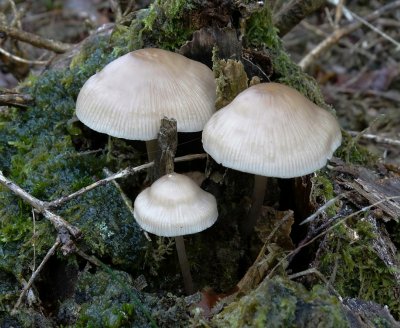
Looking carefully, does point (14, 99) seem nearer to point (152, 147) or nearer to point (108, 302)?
point (152, 147)

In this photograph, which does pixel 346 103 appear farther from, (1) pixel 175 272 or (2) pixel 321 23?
(1) pixel 175 272

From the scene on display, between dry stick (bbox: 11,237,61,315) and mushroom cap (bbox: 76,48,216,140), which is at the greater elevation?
mushroom cap (bbox: 76,48,216,140)

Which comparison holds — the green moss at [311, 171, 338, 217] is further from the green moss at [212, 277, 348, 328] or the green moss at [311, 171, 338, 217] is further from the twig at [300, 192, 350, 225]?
the green moss at [212, 277, 348, 328]

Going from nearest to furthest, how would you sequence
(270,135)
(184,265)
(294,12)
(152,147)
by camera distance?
(270,135), (184,265), (152,147), (294,12)

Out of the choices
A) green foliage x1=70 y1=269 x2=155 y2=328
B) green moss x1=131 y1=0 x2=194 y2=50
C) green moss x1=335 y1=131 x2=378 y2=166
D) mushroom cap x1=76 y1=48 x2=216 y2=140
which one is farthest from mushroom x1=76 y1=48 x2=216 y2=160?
green moss x1=335 y1=131 x2=378 y2=166

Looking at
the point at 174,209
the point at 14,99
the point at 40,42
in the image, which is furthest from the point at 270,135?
the point at 40,42

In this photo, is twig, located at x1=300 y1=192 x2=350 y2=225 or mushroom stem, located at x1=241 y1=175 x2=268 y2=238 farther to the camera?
mushroom stem, located at x1=241 y1=175 x2=268 y2=238

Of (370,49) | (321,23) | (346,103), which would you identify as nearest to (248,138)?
(346,103)
